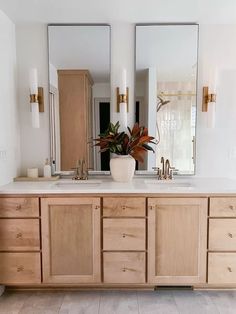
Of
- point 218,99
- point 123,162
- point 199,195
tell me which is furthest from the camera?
point 218,99

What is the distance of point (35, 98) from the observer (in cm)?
261

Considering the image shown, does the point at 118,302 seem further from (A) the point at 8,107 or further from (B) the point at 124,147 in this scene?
(A) the point at 8,107

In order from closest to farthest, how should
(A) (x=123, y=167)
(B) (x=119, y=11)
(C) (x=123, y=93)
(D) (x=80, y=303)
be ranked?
(D) (x=80, y=303)
(B) (x=119, y=11)
(A) (x=123, y=167)
(C) (x=123, y=93)

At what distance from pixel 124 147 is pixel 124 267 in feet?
3.42

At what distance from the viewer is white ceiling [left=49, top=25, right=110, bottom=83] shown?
8.69ft

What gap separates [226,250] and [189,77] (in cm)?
160

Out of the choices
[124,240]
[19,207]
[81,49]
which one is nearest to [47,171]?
[19,207]

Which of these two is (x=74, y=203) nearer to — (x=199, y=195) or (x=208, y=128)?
(x=199, y=195)

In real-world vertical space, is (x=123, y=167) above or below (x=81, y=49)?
below

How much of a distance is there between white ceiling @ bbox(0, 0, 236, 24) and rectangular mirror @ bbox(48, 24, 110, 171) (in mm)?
138

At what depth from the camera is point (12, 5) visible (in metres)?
2.27

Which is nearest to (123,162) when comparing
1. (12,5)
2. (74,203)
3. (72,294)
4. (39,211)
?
(74,203)

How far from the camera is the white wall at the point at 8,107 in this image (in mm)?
2382

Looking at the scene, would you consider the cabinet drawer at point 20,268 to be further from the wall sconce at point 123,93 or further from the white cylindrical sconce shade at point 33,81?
the wall sconce at point 123,93
